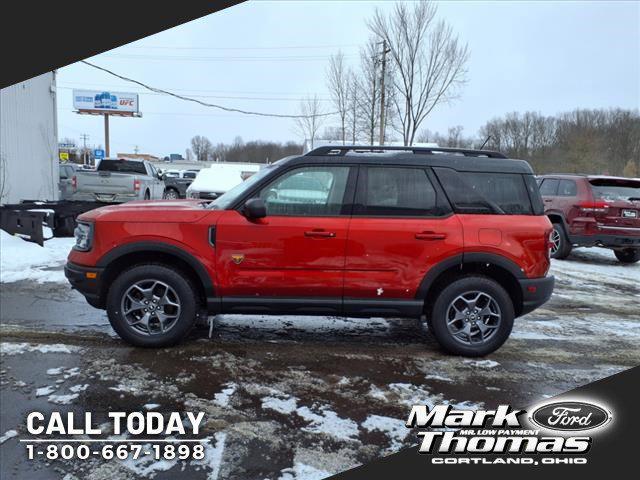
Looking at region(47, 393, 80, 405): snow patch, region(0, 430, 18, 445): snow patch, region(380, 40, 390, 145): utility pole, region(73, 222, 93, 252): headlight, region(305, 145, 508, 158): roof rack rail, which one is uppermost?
region(380, 40, 390, 145): utility pole

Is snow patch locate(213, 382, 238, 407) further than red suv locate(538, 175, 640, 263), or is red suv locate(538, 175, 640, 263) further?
red suv locate(538, 175, 640, 263)

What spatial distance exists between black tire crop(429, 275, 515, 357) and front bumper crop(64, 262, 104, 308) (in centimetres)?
315

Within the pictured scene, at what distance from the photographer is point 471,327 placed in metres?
4.52

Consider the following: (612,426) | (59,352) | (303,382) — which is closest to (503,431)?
(612,426)

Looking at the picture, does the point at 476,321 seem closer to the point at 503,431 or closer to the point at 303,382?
the point at 503,431

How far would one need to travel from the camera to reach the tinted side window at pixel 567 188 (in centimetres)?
1030

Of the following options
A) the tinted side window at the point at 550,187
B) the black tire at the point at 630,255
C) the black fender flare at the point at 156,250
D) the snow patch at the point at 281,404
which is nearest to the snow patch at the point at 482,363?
the snow patch at the point at 281,404

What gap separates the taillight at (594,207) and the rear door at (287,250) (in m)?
7.55

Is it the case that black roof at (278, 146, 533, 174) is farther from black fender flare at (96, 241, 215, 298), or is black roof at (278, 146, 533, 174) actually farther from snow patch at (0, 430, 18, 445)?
snow patch at (0, 430, 18, 445)

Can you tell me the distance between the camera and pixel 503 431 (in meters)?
3.15

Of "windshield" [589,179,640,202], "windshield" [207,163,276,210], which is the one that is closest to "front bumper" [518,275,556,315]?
"windshield" [207,163,276,210]

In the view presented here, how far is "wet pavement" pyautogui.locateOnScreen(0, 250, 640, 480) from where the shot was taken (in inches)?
115

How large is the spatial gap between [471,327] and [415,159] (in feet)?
5.56

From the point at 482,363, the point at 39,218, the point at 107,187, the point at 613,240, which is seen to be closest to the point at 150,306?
the point at 482,363
